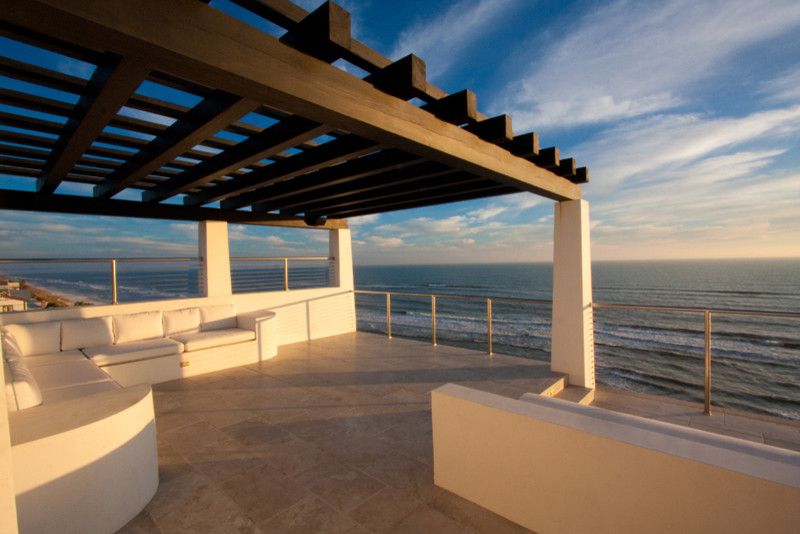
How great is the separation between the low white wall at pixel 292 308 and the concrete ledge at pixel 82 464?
3.08m

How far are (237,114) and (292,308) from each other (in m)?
4.53

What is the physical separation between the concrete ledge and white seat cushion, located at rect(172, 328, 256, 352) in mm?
2348

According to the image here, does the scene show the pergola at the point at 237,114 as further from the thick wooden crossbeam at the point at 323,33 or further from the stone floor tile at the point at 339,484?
the stone floor tile at the point at 339,484

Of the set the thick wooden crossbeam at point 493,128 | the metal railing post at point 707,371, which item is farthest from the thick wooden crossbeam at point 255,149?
the metal railing post at point 707,371

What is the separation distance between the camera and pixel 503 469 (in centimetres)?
167

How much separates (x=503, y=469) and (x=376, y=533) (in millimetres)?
674

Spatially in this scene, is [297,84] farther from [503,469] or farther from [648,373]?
[648,373]

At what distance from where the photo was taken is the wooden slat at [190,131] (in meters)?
1.80

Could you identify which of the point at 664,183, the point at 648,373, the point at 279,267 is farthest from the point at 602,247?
the point at 279,267

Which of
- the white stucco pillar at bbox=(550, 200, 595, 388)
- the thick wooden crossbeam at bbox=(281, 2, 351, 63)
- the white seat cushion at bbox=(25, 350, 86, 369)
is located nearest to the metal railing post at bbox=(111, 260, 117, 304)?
the white seat cushion at bbox=(25, 350, 86, 369)

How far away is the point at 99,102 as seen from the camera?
169cm

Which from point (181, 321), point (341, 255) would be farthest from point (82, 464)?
point (341, 255)

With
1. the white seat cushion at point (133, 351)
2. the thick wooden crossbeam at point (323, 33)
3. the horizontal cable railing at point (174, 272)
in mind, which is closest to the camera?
the thick wooden crossbeam at point (323, 33)

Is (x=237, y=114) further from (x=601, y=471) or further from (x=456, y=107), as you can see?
(x=601, y=471)
